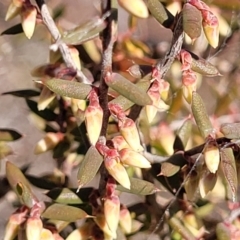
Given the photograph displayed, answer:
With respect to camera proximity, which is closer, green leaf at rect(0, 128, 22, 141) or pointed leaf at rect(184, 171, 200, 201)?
pointed leaf at rect(184, 171, 200, 201)

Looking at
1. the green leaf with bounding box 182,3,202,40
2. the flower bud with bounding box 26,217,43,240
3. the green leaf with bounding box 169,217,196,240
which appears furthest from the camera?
the green leaf with bounding box 169,217,196,240

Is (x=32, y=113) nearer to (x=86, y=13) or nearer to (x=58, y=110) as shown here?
(x=58, y=110)

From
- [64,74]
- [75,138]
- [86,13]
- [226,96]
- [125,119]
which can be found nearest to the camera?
[125,119]

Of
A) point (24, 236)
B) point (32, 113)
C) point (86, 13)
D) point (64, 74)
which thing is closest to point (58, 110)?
point (32, 113)

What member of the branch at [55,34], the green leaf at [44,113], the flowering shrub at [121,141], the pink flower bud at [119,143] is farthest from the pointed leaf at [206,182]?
the green leaf at [44,113]

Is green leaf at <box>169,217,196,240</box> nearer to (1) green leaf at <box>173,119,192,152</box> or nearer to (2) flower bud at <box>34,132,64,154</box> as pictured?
(1) green leaf at <box>173,119,192,152</box>

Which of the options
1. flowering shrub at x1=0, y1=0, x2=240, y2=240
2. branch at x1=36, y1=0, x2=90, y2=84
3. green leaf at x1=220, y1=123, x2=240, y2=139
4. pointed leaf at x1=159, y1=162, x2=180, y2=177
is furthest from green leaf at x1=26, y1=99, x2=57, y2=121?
green leaf at x1=220, y1=123, x2=240, y2=139
